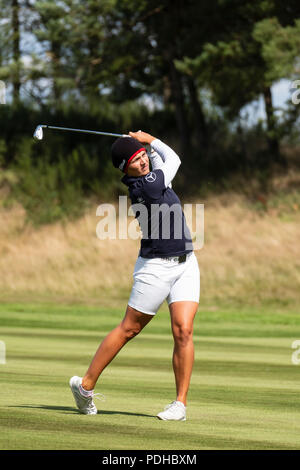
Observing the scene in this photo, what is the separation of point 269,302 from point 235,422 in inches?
723

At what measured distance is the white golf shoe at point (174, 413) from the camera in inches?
257

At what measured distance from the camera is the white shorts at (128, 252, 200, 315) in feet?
22.5

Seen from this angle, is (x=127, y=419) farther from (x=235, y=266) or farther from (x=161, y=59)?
(x=161, y=59)

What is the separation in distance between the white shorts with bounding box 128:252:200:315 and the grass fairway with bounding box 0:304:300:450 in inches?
31.3

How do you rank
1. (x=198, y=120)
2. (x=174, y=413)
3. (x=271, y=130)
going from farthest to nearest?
(x=198, y=120) → (x=271, y=130) → (x=174, y=413)

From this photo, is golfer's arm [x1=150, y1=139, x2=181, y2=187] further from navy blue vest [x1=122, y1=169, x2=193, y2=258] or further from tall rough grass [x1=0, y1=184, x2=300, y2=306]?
tall rough grass [x1=0, y1=184, x2=300, y2=306]

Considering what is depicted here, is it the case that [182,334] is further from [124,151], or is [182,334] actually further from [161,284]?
[124,151]

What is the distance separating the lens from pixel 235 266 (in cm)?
2711

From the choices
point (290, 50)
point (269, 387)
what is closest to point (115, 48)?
point (290, 50)

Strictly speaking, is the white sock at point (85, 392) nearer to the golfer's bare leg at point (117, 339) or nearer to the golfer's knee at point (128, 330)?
the golfer's bare leg at point (117, 339)

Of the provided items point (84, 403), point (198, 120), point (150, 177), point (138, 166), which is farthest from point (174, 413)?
point (198, 120)

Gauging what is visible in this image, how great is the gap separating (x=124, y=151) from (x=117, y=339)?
4.36 feet

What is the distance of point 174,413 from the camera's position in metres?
6.53

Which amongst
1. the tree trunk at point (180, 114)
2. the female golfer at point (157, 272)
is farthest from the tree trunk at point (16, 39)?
the female golfer at point (157, 272)
